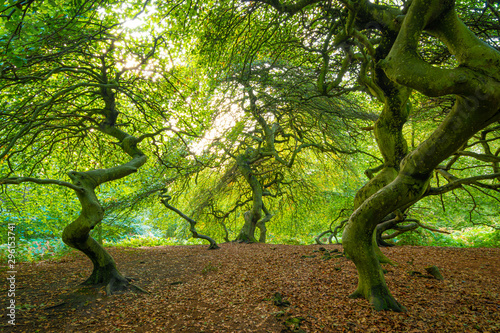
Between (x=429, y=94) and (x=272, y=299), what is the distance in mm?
3807

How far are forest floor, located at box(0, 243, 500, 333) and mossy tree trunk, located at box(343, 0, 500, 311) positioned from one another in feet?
1.85

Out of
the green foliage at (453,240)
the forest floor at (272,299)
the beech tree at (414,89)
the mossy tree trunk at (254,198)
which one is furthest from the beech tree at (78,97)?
the green foliage at (453,240)

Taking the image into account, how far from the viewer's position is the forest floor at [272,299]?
132 inches

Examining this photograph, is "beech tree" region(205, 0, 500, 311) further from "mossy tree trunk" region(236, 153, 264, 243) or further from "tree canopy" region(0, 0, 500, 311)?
"mossy tree trunk" region(236, 153, 264, 243)

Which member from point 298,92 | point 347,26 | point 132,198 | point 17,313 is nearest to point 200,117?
point 298,92

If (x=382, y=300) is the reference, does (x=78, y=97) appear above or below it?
above

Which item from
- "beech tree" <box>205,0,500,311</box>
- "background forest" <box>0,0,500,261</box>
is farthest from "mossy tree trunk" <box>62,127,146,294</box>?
"beech tree" <box>205,0,500,311</box>

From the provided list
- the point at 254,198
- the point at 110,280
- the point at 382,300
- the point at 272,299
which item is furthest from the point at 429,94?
the point at 254,198

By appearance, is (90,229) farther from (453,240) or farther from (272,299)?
(453,240)

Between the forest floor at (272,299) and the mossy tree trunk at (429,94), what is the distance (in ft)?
1.85

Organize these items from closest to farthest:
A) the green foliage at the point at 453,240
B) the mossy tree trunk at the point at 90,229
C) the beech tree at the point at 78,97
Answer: the beech tree at the point at 78,97
the mossy tree trunk at the point at 90,229
the green foliage at the point at 453,240

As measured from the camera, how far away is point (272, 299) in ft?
14.2

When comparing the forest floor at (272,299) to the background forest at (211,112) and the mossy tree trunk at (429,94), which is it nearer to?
the mossy tree trunk at (429,94)

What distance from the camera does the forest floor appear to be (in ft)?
11.0
